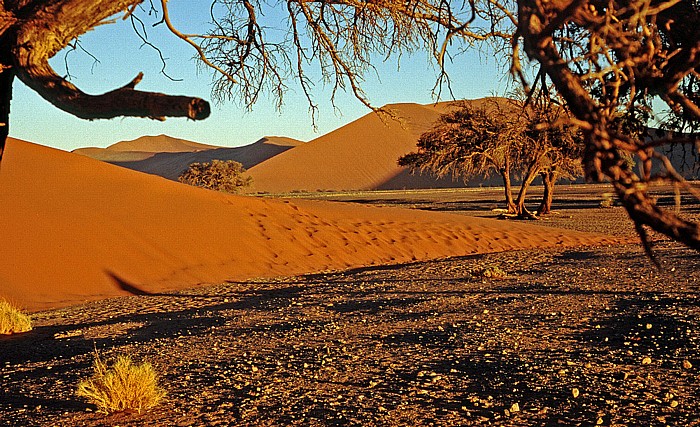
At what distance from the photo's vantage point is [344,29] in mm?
7148

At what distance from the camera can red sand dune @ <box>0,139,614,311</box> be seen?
49.7 feet

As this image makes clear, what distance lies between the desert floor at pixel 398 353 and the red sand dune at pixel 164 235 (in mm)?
3400

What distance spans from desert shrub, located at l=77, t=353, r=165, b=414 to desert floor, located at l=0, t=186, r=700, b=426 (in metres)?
0.10

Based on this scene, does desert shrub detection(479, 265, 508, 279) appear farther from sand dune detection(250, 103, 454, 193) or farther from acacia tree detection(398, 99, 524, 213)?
sand dune detection(250, 103, 454, 193)

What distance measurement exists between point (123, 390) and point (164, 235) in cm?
1375

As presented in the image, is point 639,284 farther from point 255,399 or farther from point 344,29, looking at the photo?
point 255,399

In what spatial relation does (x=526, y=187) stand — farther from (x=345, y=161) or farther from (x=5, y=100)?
(x=345, y=161)

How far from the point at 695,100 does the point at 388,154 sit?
13667 cm

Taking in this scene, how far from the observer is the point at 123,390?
5.29 m

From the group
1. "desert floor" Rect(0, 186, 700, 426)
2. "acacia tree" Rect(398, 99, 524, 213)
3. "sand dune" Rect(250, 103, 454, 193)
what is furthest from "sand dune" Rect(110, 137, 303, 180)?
"desert floor" Rect(0, 186, 700, 426)

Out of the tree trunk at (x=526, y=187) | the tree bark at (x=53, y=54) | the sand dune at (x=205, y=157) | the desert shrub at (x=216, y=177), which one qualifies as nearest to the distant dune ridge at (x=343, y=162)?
the sand dune at (x=205, y=157)

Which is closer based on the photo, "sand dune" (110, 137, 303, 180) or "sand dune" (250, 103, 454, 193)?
"sand dune" (250, 103, 454, 193)

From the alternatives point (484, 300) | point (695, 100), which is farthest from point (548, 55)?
point (484, 300)

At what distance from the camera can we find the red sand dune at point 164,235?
596 inches
